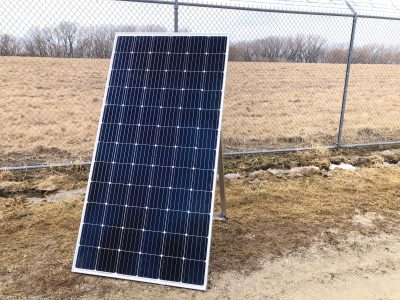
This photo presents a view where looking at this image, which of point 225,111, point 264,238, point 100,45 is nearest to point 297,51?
point 225,111

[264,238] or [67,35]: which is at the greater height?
[67,35]

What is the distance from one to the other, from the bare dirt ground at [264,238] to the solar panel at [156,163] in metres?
0.51

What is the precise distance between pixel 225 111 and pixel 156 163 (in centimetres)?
823

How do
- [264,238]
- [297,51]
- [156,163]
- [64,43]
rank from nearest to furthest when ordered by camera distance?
[156,163]
[264,238]
[64,43]
[297,51]

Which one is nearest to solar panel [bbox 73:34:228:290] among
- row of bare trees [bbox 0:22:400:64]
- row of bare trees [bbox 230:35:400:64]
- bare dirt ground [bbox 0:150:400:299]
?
bare dirt ground [bbox 0:150:400:299]

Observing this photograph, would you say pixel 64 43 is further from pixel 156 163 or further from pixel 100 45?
pixel 156 163

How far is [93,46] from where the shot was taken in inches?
319

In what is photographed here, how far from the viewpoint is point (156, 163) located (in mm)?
4266

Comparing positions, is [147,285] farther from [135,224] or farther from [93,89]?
[93,89]

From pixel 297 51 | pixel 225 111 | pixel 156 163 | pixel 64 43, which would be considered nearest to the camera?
pixel 156 163

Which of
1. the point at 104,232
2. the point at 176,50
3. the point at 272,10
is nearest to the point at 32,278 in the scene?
the point at 104,232

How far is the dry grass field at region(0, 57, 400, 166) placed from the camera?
28.7ft

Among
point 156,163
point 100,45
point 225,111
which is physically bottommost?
point 156,163

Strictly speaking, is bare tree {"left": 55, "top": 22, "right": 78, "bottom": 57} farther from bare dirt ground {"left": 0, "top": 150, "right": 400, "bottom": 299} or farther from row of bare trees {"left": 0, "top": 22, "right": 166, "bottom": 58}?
bare dirt ground {"left": 0, "top": 150, "right": 400, "bottom": 299}
